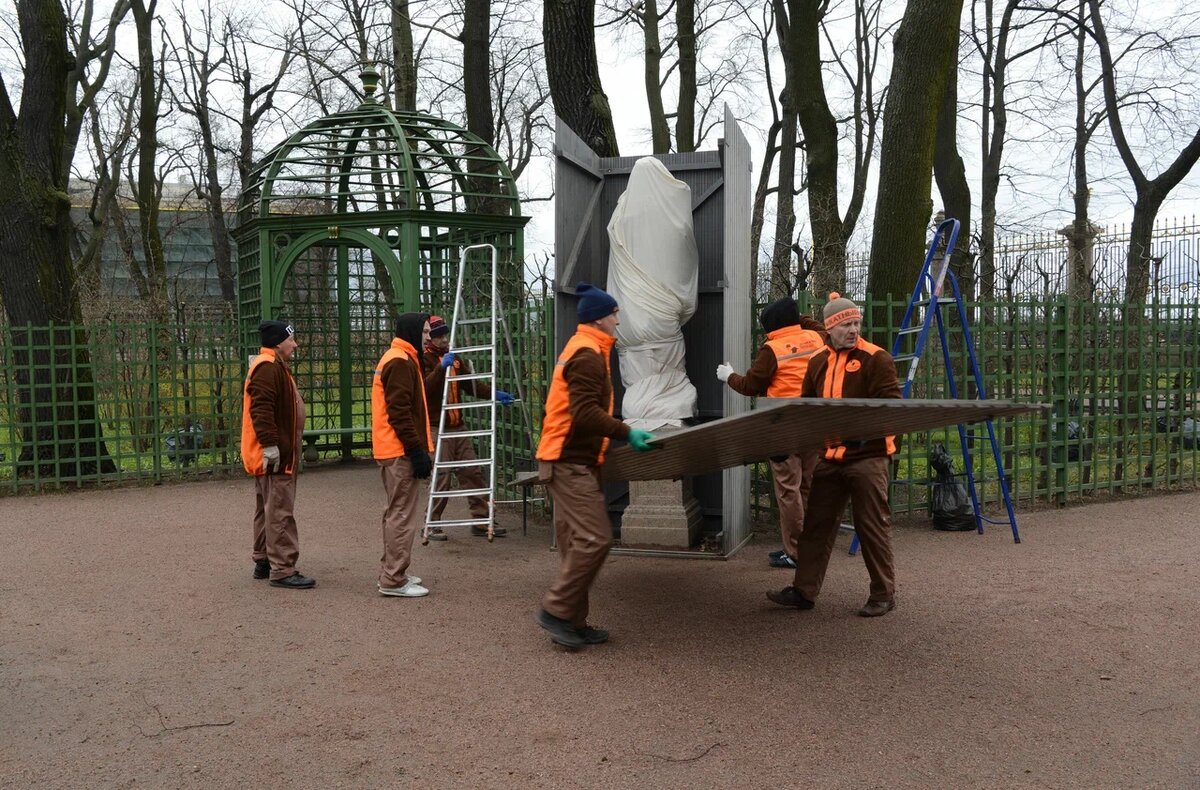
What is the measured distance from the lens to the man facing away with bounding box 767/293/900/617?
558 cm

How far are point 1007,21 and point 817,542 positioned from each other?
1998 cm

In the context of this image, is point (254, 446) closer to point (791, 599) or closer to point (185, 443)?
point (791, 599)

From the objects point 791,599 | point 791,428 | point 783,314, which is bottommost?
point 791,599

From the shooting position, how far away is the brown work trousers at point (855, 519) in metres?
5.63

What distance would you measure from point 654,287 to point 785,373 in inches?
57.3

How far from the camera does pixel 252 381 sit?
654 cm

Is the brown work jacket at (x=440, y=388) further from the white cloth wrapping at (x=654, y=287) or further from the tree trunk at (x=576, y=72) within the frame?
the tree trunk at (x=576, y=72)

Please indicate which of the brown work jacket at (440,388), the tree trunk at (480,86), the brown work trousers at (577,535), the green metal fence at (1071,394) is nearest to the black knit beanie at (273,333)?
the brown work jacket at (440,388)

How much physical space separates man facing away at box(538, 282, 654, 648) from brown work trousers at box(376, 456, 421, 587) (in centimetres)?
134

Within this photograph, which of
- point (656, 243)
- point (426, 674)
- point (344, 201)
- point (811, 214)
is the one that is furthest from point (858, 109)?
point (426, 674)

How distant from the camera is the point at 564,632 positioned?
5.27 meters

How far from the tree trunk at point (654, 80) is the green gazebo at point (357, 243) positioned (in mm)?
5305

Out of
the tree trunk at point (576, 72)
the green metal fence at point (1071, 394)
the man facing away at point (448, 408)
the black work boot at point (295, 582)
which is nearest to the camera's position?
the black work boot at point (295, 582)

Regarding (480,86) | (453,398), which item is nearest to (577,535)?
(453,398)
